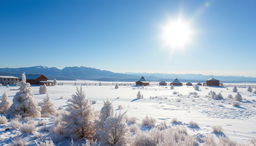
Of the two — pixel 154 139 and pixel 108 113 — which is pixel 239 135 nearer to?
pixel 154 139

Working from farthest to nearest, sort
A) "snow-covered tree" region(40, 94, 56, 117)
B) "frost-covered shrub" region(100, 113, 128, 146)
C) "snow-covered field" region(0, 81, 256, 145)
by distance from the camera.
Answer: "snow-covered tree" region(40, 94, 56, 117) → "snow-covered field" region(0, 81, 256, 145) → "frost-covered shrub" region(100, 113, 128, 146)

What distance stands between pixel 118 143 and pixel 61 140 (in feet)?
6.54

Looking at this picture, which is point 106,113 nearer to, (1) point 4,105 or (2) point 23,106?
(2) point 23,106

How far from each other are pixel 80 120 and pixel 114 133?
53.1 inches

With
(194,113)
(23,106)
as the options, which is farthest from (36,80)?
(194,113)

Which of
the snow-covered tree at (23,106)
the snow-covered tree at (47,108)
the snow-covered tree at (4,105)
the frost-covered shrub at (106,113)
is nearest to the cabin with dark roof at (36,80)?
the snow-covered tree at (4,105)

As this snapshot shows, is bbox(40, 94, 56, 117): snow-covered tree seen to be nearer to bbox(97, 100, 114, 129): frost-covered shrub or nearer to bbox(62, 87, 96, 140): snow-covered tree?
bbox(62, 87, 96, 140): snow-covered tree

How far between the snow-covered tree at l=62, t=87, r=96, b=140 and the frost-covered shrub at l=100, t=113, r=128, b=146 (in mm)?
984

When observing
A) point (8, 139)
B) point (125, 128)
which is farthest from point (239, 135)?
point (8, 139)

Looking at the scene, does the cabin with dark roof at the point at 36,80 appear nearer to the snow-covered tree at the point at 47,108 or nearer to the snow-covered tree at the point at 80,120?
the snow-covered tree at the point at 47,108

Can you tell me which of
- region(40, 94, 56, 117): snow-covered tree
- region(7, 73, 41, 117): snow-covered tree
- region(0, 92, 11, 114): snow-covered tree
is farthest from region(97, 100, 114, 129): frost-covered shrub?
region(0, 92, 11, 114): snow-covered tree

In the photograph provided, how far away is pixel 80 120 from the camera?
468 centimetres

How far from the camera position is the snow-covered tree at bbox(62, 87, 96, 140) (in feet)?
15.4

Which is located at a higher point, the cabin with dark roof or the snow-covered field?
the cabin with dark roof
